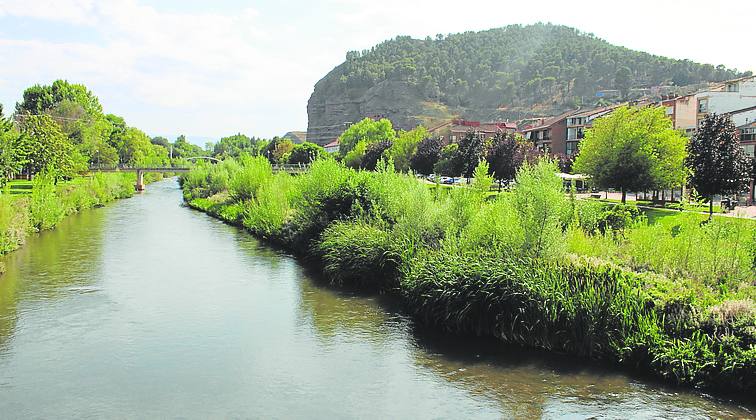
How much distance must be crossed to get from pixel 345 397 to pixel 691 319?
786cm

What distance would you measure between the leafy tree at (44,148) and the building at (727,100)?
195ft

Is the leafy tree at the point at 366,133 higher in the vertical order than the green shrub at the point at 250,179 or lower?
higher

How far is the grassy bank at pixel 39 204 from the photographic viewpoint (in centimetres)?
3086

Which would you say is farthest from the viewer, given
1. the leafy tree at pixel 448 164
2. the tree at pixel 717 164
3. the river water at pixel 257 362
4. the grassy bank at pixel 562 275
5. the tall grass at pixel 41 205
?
the leafy tree at pixel 448 164

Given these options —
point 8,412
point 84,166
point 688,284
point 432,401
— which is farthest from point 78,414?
point 84,166

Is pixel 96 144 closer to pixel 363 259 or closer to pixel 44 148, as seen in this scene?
pixel 44 148

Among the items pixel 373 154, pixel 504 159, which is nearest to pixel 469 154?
pixel 504 159

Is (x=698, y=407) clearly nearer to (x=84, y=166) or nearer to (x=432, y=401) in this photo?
(x=432, y=401)

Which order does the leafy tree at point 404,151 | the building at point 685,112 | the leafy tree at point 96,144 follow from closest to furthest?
the building at point 685,112, the leafy tree at point 404,151, the leafy tree at point 96,144

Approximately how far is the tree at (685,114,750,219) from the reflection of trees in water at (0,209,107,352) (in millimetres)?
28305

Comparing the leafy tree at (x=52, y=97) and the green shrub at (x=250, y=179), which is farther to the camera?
the leafy tree at (x=52, y=97)

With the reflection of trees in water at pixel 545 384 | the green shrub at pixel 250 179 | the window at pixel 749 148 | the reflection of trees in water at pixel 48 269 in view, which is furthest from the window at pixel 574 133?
the reflection of trees in water at pixel 545 384

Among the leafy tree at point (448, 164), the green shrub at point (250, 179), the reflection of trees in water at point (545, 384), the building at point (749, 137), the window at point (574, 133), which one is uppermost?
the window at point (574, 133)

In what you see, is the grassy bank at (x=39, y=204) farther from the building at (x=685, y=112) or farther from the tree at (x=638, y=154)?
the building at (x=685, y=112)
